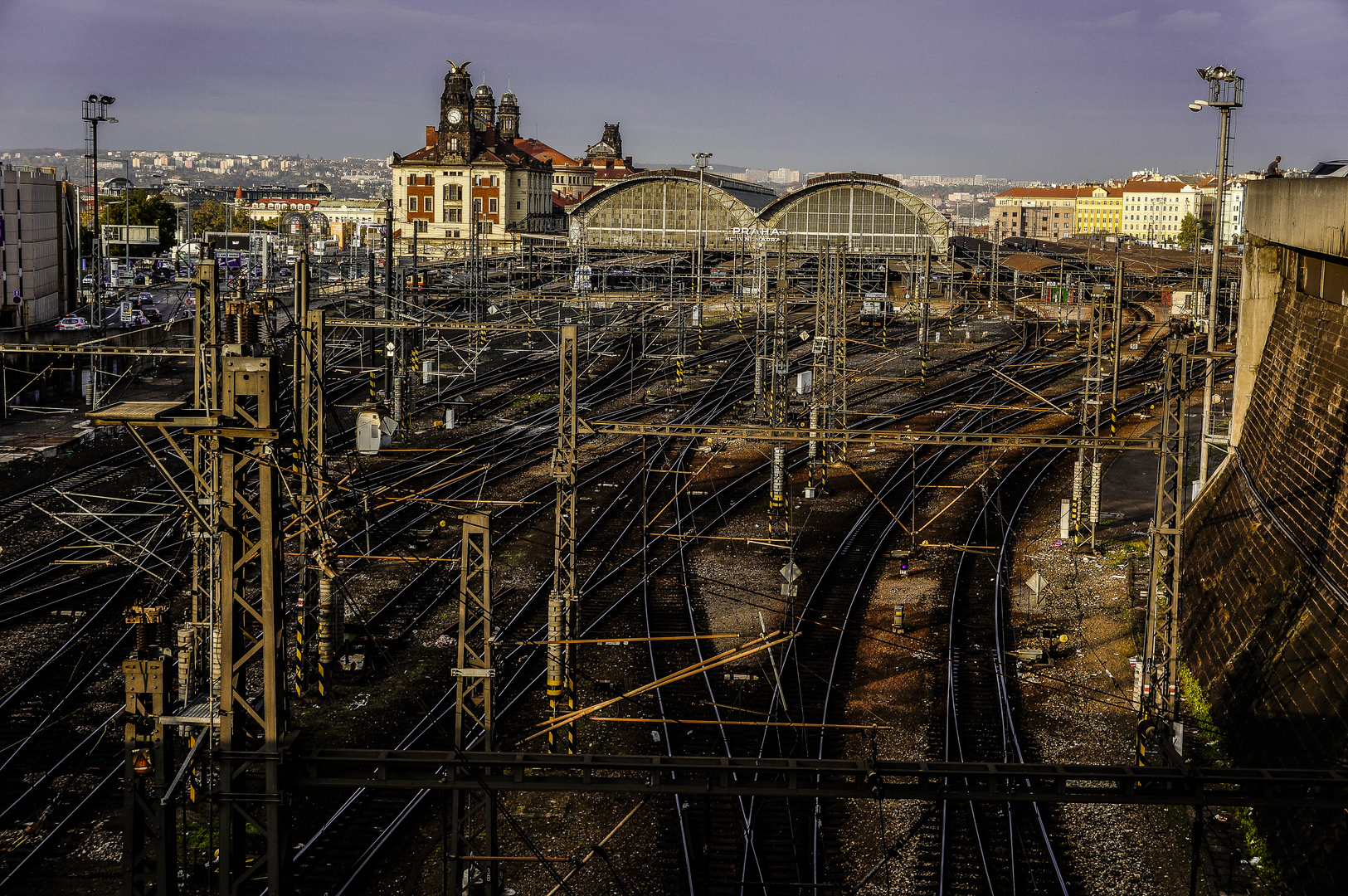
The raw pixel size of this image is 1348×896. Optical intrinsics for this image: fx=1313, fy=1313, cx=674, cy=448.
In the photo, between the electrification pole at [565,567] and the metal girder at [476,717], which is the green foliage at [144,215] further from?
the metal girder at [476,717]

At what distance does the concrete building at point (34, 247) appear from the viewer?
3575cm

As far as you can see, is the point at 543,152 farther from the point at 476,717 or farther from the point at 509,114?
the point at 476,717

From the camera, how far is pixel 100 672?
1526 centimetres

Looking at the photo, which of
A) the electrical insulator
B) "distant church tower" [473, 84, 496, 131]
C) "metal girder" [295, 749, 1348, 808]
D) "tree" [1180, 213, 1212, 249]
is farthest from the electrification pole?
"tree" [1180, 213, 1212, 249]

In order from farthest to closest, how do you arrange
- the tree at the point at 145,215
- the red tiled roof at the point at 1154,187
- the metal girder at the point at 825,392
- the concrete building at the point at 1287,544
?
1. the red tiled roof at the point at 1154,187
2. the tree at the point at 145,215
3. the metal girder at the point at 825,392
4. the concrete building at the point at 1287,544

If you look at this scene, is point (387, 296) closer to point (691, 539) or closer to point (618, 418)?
point (618, 418)

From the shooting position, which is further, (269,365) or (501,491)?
(501,491)

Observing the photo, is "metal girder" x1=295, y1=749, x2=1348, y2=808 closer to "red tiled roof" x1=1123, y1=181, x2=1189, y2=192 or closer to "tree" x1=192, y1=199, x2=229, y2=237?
"tree" x1=192, y1=199, x2=229, y2=237

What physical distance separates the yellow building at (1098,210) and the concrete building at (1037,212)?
956 mm

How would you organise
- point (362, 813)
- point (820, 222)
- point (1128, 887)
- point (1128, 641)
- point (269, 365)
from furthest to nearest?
point (820, 222) < point (1128, 641) < point (362, 813) < point (1128, 887) < point (269, 365)

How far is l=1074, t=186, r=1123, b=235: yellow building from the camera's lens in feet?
440

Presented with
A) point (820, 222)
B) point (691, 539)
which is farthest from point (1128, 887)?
point (820, 222)

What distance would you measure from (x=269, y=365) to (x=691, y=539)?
46.5ft

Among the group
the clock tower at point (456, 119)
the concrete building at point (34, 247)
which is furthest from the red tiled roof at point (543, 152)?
the concrete building at point (34, 247)
